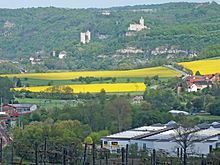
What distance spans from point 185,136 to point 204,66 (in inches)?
1575

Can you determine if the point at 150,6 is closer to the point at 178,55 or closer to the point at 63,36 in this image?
the point at 63,36

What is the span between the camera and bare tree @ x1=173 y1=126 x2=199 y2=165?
→ 34569 millimetres

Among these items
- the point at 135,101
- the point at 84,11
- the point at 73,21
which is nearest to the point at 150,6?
the point at 84,11

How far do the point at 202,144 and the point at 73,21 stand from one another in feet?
346

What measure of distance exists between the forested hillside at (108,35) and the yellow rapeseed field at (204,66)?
459cm

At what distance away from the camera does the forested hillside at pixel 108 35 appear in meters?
99.2

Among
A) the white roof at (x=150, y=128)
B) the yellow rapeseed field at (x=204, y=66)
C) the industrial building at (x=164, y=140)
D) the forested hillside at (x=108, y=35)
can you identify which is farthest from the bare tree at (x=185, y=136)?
the forested hillside at (x=108, y=35)

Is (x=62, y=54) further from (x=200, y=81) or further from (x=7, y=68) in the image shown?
(x=200, y=81)

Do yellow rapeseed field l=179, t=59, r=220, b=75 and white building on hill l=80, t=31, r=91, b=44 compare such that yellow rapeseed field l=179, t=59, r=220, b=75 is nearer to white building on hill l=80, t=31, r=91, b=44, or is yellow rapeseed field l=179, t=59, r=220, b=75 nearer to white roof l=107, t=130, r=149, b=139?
white roof l=107, t=130, r=149, b=139

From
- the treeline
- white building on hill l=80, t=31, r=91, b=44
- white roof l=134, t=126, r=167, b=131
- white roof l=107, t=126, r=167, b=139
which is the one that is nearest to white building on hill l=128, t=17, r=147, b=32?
white building on hill l=80, t=31, r=91, b=44

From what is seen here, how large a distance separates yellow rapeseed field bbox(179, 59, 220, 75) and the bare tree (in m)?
33.1

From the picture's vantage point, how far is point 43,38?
429 feet

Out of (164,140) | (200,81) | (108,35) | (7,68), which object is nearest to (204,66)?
(200,81)

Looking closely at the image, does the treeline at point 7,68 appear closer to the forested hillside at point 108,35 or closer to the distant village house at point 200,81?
the forested hillside at point 108,35
